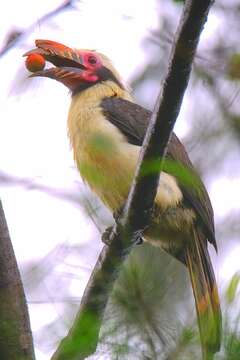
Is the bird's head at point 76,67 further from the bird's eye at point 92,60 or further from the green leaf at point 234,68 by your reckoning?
the green leaf at point 234,68

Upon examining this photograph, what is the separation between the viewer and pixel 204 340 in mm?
1662

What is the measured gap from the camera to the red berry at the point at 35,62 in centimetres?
366

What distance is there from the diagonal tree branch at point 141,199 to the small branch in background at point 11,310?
0.22m

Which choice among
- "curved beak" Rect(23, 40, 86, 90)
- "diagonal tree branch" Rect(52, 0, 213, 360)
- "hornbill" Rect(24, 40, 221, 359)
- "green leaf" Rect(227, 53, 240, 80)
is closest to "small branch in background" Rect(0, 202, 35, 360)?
"diagonal tree branch" Rect(52, 0, 213, 360)

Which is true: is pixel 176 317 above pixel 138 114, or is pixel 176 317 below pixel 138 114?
above

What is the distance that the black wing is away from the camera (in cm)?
362

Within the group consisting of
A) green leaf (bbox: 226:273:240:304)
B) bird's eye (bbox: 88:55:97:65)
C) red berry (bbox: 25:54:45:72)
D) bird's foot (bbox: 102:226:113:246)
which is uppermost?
green leaf (bbox: 226:273:240:304)

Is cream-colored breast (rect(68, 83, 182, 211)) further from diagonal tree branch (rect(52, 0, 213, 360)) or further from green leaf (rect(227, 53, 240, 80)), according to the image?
green leaf (rect(227, 53, 240, 80))

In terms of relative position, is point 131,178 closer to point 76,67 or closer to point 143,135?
point 143,135

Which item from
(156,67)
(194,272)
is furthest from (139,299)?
(194,272)

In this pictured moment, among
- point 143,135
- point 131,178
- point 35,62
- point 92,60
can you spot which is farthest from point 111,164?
point 92,60

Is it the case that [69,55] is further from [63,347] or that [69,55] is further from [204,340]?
[204,340]

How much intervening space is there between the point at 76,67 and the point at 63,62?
4.1 inches

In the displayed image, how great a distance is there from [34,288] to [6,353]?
276 millimetres
